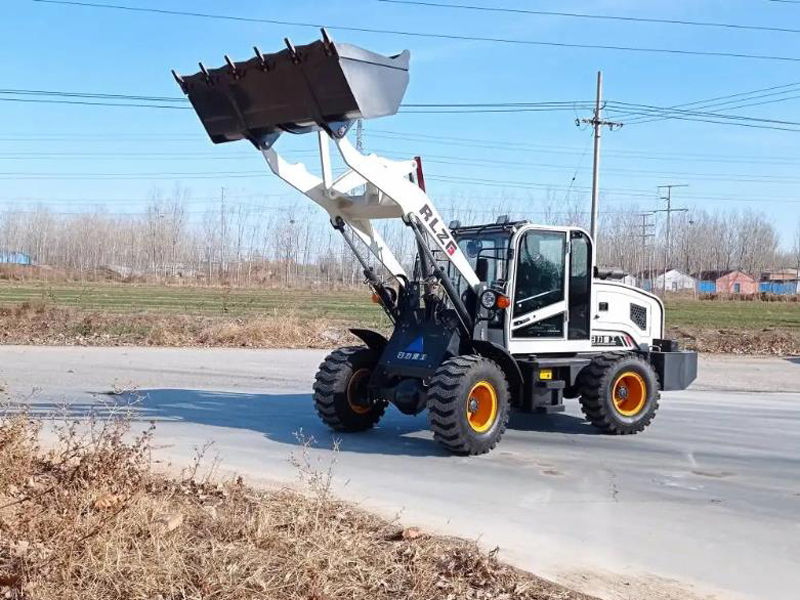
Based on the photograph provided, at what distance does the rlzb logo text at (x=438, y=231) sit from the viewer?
33.7ft

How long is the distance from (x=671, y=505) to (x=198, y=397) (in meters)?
8.81

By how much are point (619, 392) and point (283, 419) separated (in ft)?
15.3

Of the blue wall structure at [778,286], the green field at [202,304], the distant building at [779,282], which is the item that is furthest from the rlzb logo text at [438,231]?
the blue wall structure at [778,286]

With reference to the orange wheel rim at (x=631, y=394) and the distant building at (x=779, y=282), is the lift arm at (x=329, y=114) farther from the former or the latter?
the distant building at (x=779, y=282)

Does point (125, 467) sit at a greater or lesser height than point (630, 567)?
greater

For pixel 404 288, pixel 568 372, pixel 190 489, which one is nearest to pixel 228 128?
pixel 404 288

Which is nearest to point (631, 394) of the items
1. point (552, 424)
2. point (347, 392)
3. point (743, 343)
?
point (552, 424)

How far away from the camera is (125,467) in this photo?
6672 millimetres

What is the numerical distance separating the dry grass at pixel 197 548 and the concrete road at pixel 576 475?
773 millimetres

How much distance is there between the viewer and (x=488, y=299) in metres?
10.5

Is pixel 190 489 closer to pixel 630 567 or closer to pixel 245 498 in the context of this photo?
pixel 245 498

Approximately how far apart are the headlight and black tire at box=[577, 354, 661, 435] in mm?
1881

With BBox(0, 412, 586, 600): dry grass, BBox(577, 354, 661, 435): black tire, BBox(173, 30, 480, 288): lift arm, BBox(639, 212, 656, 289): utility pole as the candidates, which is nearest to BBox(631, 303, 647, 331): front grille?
BBox(577, 354, 661, 435): black tire

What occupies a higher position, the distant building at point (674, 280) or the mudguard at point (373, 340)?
the distant building at point (674, 280)
